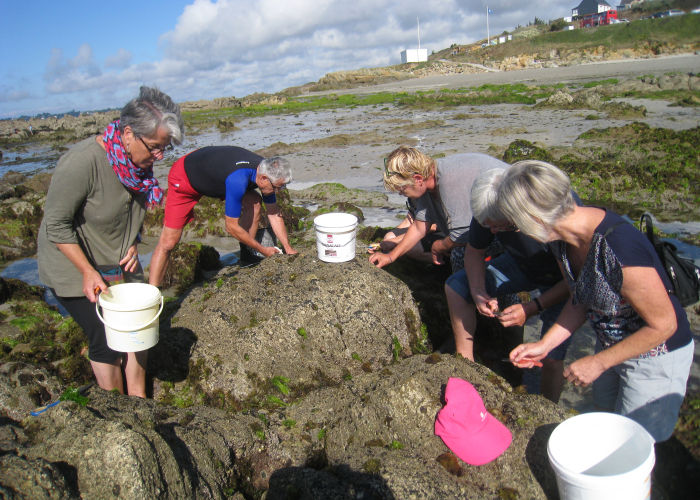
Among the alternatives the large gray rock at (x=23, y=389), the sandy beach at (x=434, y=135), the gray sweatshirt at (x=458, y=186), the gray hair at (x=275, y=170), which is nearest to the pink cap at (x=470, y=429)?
the gray sweatshirt at (x=458, y=186)

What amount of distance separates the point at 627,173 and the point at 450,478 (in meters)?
8.47

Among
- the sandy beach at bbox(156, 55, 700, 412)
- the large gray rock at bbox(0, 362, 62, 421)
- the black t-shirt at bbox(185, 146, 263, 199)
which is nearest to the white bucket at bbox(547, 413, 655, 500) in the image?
the sandy beach at bbox(156, 55, 700, 412)

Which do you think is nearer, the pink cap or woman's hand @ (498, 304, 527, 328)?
the pink cap

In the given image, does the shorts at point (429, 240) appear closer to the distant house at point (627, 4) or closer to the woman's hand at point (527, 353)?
the woman's hand at point (527, 353)

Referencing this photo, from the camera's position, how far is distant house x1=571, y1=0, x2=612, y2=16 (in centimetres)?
9093

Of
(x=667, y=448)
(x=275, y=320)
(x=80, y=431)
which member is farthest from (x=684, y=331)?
(x=80, y=431)

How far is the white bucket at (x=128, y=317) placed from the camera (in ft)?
9.78

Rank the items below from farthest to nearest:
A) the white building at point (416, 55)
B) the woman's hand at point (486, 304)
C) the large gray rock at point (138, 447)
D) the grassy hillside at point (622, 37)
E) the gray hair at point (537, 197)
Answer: the white building at point (416, 55) < the grassy hillside at point (622, 37) < the woman's hand at point (486, 304) < the gray hair at point (537, 197) < the large gray rock at point (138, 447)

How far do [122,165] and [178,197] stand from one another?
2.16 metres

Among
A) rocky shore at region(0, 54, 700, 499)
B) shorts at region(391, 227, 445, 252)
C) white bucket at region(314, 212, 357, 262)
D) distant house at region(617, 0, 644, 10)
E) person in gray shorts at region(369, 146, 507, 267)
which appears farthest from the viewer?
distant house at region(617, 0, 644, 10)

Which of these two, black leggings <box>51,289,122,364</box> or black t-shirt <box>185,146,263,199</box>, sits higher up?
black t-shirt <box>185,146,263,199</box>

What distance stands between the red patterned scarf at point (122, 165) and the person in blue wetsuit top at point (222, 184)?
1627 millimetres

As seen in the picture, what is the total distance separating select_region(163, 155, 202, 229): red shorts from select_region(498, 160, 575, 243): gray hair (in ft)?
12.5

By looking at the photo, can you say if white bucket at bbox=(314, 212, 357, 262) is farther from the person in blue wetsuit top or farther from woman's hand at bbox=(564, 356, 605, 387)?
woman's hand at bbox=(564, 356, 605, 387)
